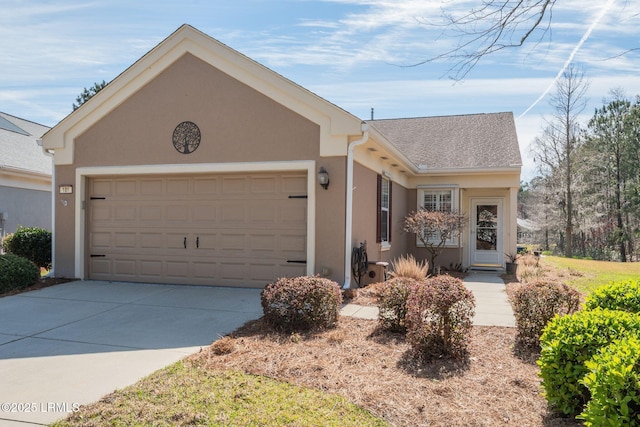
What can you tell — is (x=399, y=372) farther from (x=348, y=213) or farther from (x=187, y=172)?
(x=187, y=172)

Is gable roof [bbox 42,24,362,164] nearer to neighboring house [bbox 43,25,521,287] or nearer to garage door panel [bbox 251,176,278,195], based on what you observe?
neighboring house [bbox 43,25,521,287]

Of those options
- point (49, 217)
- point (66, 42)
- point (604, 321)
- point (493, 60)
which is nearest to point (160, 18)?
point (66, 42)

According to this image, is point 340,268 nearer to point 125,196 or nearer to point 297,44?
point 297,44

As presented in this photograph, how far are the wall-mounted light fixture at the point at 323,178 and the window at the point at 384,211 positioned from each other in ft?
8.53

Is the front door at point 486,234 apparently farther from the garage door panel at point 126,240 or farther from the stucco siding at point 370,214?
the garage door panel at point 126,240

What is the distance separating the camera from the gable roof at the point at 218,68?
8961mm

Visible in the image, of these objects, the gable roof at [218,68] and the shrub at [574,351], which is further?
the gable roof at [218,68]

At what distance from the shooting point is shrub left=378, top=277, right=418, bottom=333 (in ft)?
20.4

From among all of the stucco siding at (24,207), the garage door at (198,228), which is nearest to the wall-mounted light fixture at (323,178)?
the garage door at (198,228)

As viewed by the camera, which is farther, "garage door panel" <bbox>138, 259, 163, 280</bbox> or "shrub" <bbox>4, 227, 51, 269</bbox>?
"shrub" <bbox>4, 227, 51, 269</bbox>

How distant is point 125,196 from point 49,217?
27.3 feet

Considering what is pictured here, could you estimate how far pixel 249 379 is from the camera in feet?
14.8

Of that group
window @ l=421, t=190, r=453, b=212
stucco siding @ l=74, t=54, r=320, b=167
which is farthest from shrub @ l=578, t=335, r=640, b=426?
window @ l=421, t=190, r=453, b=212

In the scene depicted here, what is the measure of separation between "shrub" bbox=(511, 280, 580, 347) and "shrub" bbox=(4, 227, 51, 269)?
426 inches
